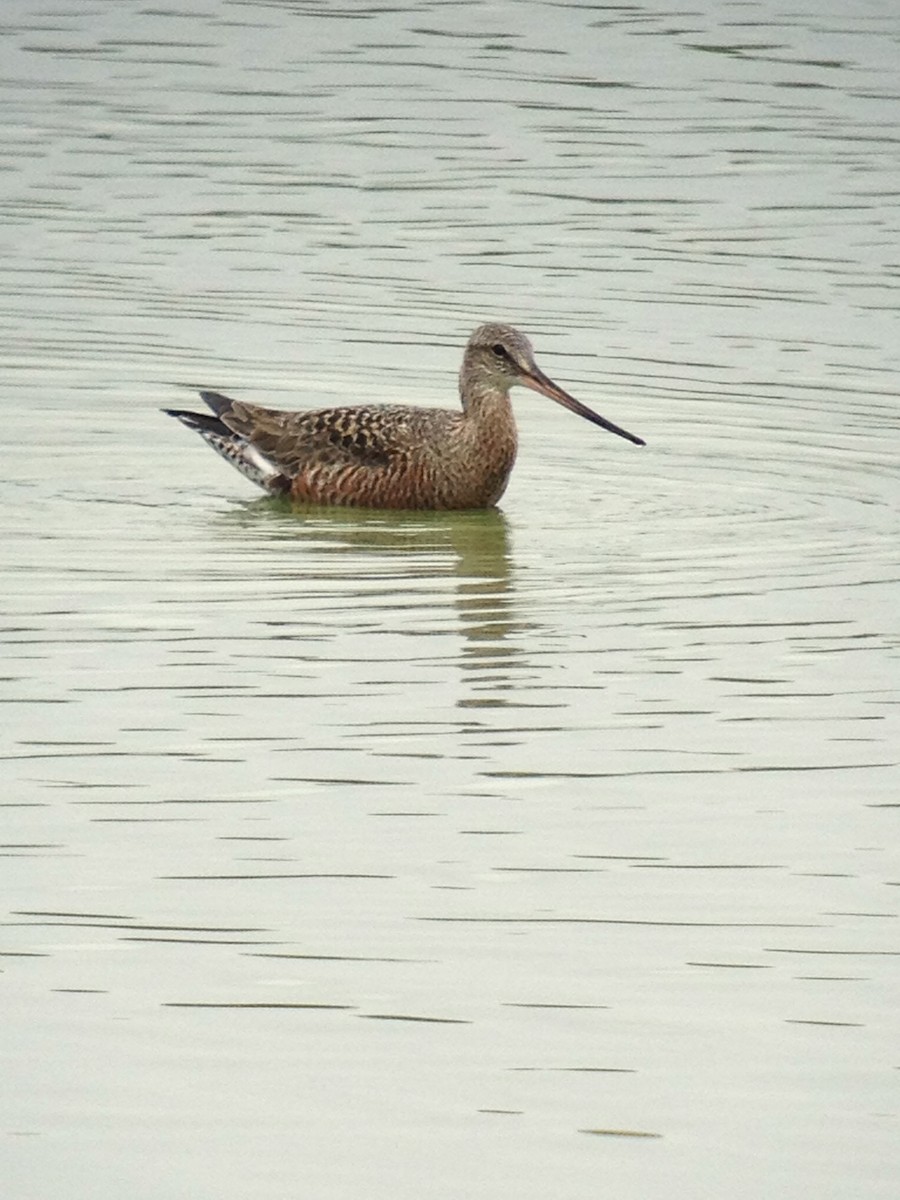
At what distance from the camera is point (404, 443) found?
12.9m

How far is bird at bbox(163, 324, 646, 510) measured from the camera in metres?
12.9

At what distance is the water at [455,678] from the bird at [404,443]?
177 millimetres

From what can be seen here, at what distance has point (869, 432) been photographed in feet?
45.8

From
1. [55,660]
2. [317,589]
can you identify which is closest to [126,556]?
[317,589]

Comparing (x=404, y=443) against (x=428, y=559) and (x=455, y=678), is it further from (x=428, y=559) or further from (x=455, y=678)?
(x=455, y=678)

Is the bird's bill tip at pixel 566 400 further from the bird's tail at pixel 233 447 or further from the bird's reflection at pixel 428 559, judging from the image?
the bird's tail at pixel 233 447

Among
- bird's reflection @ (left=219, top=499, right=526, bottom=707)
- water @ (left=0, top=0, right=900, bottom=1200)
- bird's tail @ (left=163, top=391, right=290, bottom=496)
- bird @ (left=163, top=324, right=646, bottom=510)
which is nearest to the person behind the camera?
water @ (left=0, top=0, right=900, bottom=1200)

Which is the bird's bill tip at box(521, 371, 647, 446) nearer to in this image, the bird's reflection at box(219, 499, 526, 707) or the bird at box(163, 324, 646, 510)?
the bird at box(163, 324, 646, 510)

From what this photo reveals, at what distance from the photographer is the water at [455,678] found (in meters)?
6.23

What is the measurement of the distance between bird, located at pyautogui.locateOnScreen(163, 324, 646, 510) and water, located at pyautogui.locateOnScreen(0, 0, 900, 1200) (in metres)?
0.18

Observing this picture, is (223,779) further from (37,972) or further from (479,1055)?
(479,1055)

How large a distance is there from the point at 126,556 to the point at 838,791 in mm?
3905

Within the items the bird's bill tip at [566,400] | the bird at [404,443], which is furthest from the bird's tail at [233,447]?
the bird's bill tip at [566,400]

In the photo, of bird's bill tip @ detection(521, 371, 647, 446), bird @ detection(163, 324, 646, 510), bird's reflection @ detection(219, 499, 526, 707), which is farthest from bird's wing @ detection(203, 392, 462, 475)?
bird's bill tip @ detection(521, 371, 647, 446)
